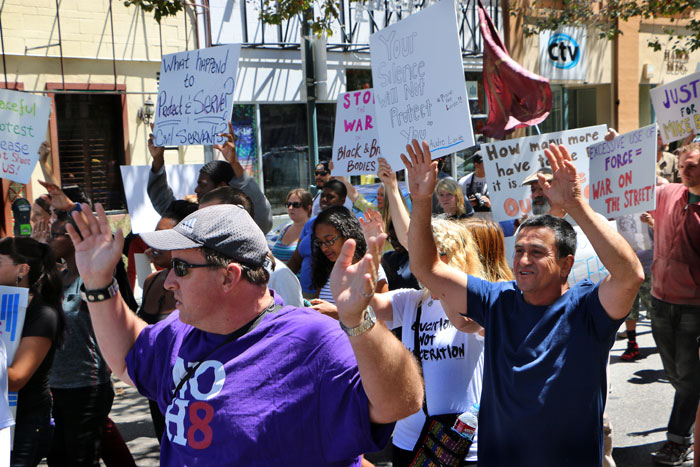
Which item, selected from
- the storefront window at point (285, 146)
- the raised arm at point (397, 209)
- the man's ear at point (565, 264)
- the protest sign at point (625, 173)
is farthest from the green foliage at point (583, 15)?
the man's ear at point (565, 264)

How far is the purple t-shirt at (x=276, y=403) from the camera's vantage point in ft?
6.98

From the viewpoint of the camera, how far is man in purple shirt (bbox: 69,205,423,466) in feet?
6.53

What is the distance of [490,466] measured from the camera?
2998mm

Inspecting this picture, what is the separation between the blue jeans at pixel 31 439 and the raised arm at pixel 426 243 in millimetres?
1977

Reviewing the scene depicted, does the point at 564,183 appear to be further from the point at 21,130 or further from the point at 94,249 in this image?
the point at 21,130

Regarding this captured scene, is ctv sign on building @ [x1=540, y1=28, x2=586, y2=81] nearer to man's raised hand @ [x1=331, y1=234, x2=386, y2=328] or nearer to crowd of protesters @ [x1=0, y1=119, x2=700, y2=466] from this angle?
crowd of protesters @ [x1=0, y1=119, x2=700, y2=466]

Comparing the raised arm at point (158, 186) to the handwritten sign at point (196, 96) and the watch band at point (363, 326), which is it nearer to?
the handwritten sign at point (196, 96)

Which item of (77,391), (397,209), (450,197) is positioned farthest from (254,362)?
(450,197)

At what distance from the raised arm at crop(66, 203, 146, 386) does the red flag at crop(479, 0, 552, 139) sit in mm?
4550

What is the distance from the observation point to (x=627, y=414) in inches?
234

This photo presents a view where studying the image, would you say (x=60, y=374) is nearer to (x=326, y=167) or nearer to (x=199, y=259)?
(x=199, y=259)

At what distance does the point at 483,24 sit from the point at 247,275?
15.5 feet

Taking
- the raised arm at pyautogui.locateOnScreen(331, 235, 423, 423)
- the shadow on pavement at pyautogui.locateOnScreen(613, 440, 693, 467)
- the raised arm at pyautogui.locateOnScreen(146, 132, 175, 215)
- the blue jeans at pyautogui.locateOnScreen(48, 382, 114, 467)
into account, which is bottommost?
the shadow on pavement at pyautogui.locateOnScreen(613, 440, 693, 467)

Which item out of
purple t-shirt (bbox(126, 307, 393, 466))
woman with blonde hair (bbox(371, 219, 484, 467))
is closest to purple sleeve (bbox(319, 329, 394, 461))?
purple t-shirt (bbox(126, 307, 393, 466))
